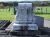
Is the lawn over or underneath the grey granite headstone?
over

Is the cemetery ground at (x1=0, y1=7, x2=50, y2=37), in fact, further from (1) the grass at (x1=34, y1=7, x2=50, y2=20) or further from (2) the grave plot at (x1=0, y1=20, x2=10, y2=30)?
(2) the grave plot at (x1=0, y1=20, x2=10, y2=30)

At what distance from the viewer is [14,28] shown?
4266 mm

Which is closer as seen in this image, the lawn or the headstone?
the headstone

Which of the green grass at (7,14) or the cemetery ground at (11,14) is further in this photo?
the green grass at (7,14)

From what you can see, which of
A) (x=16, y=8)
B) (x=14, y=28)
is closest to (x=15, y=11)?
(x=16, y=8)

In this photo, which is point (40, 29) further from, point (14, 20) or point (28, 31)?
point (14, 20)

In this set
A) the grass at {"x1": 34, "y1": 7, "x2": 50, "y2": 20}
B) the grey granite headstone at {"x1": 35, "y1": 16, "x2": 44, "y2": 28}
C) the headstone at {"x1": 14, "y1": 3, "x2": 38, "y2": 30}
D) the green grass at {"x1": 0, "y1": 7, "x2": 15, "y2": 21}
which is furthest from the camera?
the green grass at {"x1": 0, "y1": 7, "x2": 15, "y2": 21}

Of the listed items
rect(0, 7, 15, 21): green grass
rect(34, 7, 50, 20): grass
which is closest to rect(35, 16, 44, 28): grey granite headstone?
rect(34, 7, 50, 20): grass

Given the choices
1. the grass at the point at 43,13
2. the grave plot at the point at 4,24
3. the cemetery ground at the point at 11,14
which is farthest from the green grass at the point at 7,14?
the grass at the point at 43,13

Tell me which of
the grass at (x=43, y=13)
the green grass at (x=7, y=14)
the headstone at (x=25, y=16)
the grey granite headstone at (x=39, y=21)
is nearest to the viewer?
the headstone at (x=25, y=16)

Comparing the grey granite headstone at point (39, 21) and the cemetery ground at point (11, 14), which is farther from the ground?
the cemetery ground at point (11, 14)

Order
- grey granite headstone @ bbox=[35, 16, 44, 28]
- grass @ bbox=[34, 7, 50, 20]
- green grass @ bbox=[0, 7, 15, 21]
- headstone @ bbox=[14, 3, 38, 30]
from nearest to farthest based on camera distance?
1. headstone @ bbox=[14, 3, 38, 30]
2. grey granite headstone @ bbox=[35, 16, 44, 28]
3. grass @ bbox=[34, 7, 50, 20]
4. green grass @ bbox=[0, 7, 15, 21]

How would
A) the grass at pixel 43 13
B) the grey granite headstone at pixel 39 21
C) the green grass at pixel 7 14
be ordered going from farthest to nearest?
the green grass at pixel 7 14
the grass at pixel 43 13
the grey granite headstone at pixel 39 21

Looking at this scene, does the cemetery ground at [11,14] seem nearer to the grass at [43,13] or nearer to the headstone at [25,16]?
the grass at [43,13]
